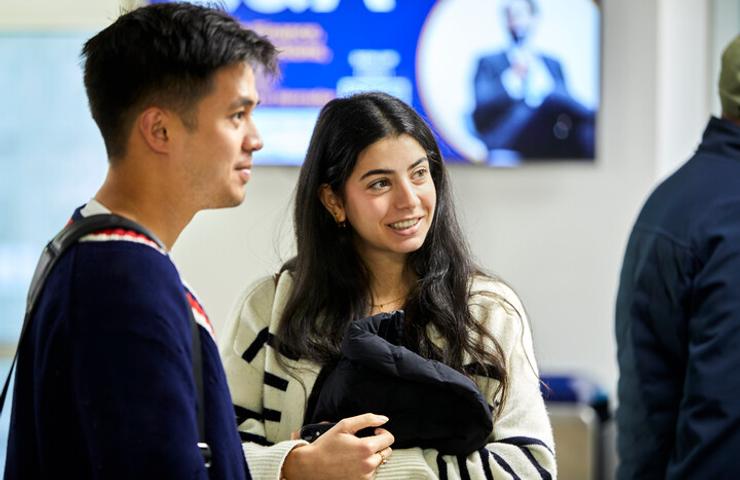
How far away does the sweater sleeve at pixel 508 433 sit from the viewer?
1902 mm

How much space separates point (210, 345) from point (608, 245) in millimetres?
3302

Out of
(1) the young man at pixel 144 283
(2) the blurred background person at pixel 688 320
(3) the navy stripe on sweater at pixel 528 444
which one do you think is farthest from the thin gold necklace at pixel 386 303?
(1) the young man at pixel 144 283

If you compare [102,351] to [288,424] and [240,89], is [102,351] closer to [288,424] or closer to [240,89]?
[240,89]

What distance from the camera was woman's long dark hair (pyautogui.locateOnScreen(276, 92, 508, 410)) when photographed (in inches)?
81.4

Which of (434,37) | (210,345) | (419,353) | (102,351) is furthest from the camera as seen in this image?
(434,37)

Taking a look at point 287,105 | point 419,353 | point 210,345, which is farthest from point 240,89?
point 287,105

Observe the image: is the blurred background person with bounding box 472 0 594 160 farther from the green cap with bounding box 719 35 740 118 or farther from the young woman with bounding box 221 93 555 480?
the young woman with bounding box 221 93 555 480

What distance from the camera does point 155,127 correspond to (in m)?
1.40

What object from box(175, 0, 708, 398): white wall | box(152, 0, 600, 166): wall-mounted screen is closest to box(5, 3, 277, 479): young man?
box(152, 0, 600, 166): wall-mounted screen

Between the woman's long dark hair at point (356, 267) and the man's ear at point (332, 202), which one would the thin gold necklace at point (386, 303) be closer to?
the woman's long dark hair at point (356, 267)

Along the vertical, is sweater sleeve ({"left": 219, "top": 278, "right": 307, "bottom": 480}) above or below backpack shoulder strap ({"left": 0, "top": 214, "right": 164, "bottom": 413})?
below

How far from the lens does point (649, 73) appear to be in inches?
175

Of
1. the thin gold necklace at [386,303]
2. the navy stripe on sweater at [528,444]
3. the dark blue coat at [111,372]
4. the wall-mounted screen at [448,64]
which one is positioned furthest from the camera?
the wall-mounted screen at [448,64]

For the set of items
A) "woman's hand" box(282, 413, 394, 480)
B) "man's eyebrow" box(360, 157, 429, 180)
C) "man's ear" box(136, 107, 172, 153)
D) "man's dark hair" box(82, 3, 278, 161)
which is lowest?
"woman's hand" box(282, 413, 394, 480)
